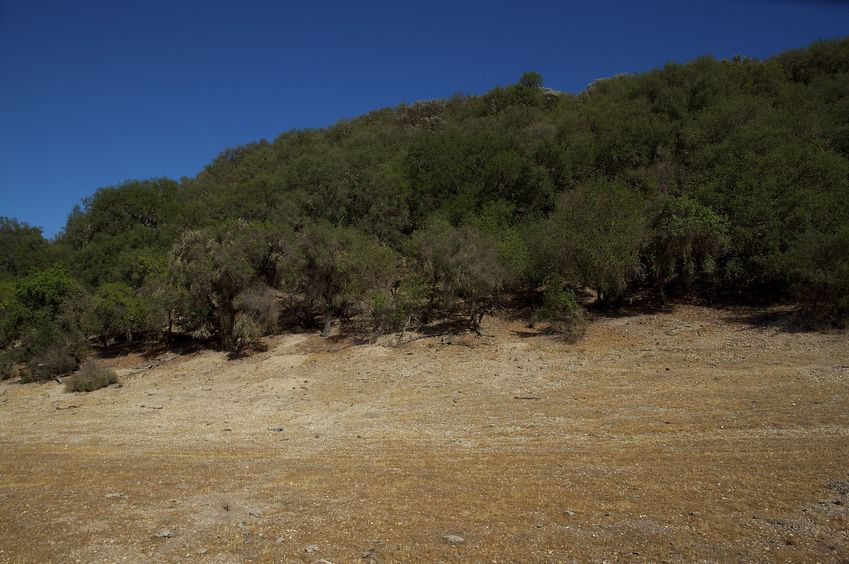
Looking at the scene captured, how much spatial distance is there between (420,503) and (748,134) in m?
30.0

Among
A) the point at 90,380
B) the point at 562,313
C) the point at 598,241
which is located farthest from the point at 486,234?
the point at 90,380

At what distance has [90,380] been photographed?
65.6 ft

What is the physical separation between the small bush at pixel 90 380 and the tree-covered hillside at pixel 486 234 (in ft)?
13.6

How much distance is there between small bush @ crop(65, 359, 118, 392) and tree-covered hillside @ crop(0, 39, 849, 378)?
4.14m

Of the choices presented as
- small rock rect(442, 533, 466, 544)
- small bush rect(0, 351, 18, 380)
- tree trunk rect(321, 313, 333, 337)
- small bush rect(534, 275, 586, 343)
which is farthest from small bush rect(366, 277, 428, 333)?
small bush rect(0, 351, 18, 380)

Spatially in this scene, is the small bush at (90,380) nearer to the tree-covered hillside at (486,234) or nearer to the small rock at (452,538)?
the tree-covered hillside at (486,234)

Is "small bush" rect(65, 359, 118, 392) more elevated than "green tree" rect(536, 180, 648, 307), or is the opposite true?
"green tree" rect(536, 180, 648, 307)

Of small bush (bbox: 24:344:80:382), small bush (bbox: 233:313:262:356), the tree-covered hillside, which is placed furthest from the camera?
small bush (bbox: 233:313:262:356)

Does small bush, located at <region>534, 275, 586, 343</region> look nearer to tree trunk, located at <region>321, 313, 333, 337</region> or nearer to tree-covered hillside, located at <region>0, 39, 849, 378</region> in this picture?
tree-covered hillside, located at <region>0, 39, 849, 378</region>

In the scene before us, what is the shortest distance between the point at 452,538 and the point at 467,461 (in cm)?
316

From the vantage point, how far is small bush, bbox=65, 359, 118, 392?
65.2 feet

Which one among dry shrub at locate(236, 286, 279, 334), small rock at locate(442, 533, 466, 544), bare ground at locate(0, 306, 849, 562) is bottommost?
bare ground at locate(0, 306, 849, 562)

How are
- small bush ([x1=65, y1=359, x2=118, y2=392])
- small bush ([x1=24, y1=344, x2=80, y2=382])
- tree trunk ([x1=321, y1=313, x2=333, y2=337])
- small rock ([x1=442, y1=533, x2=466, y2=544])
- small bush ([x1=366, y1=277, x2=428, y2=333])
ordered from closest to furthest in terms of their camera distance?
1. small rock ([x1=442, y1=533, x2=466, y2=544])
2. small bush ([x1=65, y1=359, x2=118, y2=392])
3. small bush ([x1=24, y1=344, x2=80, y2=382])
4. small bush ([x1=366, y1=277, x2=428, y2=333])
5. tree trunk ([x1=321, y1=313, x2=333, y2=337])

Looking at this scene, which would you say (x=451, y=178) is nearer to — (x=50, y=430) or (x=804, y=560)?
(x=50, y=430)
